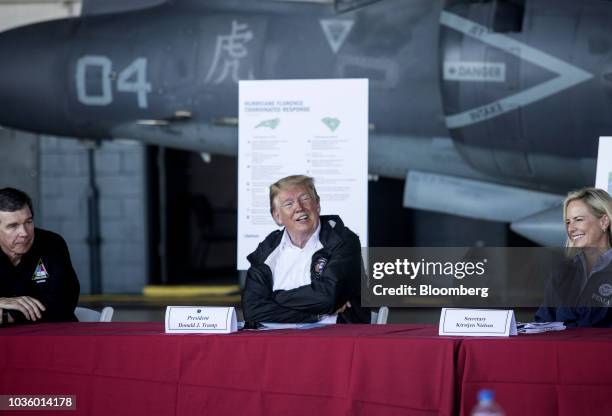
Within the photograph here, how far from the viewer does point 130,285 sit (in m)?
8.74

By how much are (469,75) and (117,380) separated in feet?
12.1

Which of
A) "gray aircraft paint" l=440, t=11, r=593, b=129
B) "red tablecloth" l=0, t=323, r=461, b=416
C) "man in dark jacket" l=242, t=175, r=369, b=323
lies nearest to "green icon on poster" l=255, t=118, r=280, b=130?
"man in dark jacket" l=242, t=175, r=369, b=323

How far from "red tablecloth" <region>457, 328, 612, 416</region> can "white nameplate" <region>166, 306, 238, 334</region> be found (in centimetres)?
65

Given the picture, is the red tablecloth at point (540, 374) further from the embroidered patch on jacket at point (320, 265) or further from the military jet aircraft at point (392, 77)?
the military jet aircraft at point (392, 77)

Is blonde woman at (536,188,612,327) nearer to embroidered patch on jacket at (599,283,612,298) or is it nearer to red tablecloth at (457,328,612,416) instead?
embroidered patch on jacket at (599,283,612,298)

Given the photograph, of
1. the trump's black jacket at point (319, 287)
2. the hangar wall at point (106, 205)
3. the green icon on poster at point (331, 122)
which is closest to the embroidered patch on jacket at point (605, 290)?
the trump's black jacket at point (319, 287)

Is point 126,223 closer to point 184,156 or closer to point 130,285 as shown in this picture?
point 130,285

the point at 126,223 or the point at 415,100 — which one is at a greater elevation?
the point at 415,100

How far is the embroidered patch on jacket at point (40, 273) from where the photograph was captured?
121 inches

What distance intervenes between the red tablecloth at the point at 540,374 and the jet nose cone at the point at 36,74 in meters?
5.18

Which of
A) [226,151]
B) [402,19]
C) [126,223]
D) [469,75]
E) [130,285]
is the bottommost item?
[130,285]

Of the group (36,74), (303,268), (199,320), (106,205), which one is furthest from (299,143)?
(106,205)

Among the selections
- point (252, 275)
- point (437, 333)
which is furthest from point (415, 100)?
point (437, 333)

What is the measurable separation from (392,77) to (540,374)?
394 cm
